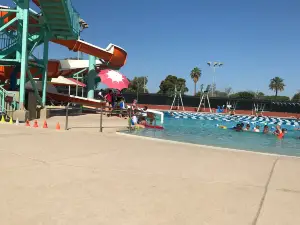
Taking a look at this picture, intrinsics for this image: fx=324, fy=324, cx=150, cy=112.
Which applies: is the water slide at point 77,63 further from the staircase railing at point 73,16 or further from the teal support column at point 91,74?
the staircase railing at point 73,16

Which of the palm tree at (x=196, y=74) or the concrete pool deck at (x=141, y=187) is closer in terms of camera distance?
the concrete pool deck at (x=141, y=187)

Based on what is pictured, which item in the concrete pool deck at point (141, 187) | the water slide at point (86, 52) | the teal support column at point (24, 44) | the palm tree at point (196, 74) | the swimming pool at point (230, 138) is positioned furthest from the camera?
the palm tree at point (196, 74)

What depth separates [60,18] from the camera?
1594 centimetres

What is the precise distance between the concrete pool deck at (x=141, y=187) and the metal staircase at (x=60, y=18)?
9749mm

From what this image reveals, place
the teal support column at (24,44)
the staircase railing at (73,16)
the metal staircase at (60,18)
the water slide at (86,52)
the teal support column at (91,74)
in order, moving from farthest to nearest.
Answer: the teal support column at (91,74), the water slide at (86,52), the staircase railing at (73,16), the metal staircase at (60,18), the teal support column at (24,44)

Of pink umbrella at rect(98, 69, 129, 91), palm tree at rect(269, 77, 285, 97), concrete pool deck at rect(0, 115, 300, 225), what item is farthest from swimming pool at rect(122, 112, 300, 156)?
palm tree at rect(269, 77, 285, 97)

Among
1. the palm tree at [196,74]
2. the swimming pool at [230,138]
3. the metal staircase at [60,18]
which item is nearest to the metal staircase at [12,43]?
the metal staircase at [60,18]

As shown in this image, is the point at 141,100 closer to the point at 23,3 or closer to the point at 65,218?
the point at 23,3

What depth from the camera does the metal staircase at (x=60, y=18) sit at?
49.9 ft

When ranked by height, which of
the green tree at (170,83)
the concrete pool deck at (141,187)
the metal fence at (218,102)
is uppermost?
the green tree at (170,83)

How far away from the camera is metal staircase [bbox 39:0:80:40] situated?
15211 millimetres

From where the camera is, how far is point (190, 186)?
179 inches

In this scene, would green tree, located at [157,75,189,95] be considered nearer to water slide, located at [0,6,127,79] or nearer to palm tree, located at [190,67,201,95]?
palm tree, located at [190,67,201,95]

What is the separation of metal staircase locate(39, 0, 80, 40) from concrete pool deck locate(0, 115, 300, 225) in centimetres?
975
